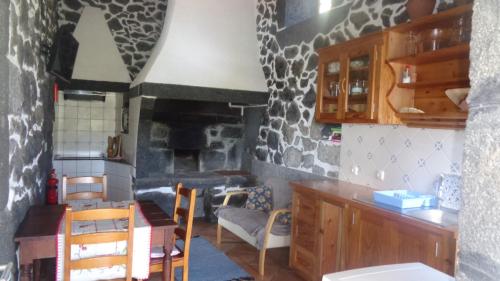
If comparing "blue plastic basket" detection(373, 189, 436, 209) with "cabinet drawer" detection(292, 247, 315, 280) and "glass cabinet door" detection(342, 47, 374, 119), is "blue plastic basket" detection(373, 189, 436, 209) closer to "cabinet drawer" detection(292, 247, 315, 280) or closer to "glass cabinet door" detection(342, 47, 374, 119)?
"glass cabinet door" detection(342, 47, 374, 119)

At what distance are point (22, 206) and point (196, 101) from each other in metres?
2.87

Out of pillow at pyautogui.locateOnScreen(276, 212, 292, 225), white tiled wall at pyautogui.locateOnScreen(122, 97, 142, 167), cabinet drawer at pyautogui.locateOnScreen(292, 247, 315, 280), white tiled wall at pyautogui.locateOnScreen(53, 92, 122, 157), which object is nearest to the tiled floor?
cabinet drawer at pyautogui.locateOnScreen(292, 247, 315, 280)

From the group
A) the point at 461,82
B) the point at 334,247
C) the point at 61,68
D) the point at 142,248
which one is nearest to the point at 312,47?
the point at 461,82

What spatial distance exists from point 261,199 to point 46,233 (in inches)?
96.2

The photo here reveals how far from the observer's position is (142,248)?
217cm

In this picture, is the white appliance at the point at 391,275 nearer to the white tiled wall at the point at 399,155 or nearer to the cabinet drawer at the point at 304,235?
the white tiled wall at the point at 399,155

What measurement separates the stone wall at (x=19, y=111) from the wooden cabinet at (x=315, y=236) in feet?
6.76

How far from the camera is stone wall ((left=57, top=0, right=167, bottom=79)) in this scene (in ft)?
17.6

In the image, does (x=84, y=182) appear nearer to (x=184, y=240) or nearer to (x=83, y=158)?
(x=184, y=240)

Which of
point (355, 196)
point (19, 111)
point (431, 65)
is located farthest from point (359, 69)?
point (19, 111)

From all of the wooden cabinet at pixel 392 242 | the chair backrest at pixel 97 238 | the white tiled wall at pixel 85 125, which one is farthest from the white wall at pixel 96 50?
the wooden cabinet at pixel 392 242

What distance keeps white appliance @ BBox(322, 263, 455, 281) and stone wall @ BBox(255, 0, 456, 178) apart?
7.29ft

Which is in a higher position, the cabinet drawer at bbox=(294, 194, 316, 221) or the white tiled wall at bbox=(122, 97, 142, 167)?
the white tiled wall at bbox=(122, 97, 142, 167)

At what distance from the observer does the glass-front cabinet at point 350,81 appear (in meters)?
2.76
